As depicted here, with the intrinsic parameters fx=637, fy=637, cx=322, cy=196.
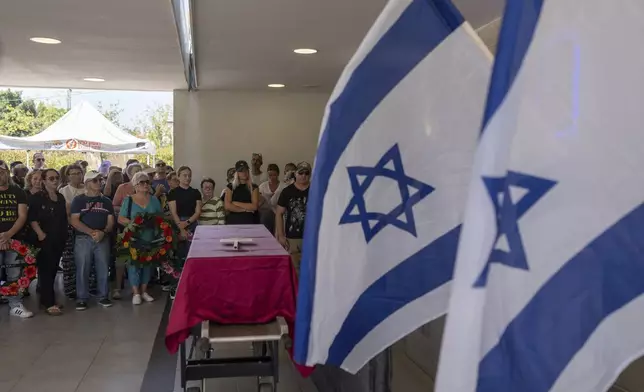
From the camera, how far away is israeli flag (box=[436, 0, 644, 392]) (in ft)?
3.22

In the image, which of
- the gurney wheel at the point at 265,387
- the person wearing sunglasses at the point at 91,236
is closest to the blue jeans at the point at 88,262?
the person wearing sunglasses at the point at 91,236

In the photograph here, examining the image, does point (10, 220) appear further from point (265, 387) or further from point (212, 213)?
point (265, 387)

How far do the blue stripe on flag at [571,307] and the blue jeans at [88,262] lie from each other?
6304 millimetres

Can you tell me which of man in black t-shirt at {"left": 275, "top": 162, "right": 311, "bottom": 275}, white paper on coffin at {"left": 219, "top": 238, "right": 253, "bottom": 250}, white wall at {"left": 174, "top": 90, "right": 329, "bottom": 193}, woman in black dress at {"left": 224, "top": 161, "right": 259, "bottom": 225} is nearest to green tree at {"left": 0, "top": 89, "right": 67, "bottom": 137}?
white wall at {"left": 174, "top": 90, "right": 329, "bottom": 193}

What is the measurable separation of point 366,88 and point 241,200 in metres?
5.71

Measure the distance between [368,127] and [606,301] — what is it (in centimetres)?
78

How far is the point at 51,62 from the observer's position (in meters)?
7.86

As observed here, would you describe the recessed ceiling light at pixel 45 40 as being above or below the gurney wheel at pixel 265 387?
above

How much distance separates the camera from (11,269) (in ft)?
20.2

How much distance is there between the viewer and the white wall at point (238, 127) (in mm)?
10453

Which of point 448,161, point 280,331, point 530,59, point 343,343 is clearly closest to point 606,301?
point 530,59

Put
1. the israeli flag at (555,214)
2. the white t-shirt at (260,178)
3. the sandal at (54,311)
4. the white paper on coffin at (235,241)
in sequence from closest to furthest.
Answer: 1. the israeli flag at (555,214)
2. the white paper on coffin at (235,241)
3. the sandal at (54,311)
4. the white t-shirt at (260,178)

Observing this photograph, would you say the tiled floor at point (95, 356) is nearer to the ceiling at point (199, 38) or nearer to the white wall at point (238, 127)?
the ceiling at point (199, 38)

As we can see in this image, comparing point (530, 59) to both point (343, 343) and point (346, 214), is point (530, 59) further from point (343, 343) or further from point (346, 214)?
point (343, 343)
